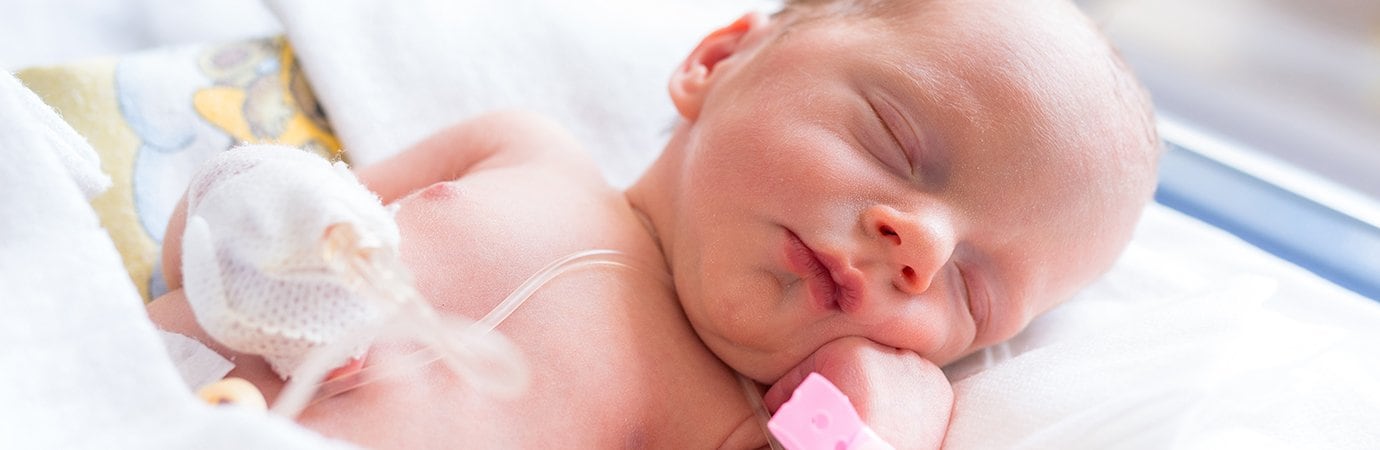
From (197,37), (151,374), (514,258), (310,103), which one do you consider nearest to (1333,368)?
(514,258)

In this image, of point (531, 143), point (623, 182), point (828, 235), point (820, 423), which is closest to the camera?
point (820, 423)

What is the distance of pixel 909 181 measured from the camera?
43.0 inches

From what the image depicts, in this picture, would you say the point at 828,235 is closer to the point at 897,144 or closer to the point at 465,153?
the point at 897,144

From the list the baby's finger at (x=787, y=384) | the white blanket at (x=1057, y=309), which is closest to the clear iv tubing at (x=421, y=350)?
the baby's finger at (x=787, y=384)

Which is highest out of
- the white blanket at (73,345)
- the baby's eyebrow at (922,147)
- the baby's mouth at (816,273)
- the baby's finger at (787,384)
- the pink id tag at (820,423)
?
the white blanket at (73,345)

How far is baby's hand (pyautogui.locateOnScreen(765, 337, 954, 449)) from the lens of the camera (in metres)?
1.06

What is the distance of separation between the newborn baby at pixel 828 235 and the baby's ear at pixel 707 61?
6 cm

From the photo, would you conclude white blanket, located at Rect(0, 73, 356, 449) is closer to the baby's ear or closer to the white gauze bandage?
the white gauze bandage

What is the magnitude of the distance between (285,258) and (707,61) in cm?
68

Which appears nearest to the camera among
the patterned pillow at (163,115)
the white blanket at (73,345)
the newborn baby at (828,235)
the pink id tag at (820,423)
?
the white blanket at (73,345)

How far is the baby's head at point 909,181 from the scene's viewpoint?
1.07 meters

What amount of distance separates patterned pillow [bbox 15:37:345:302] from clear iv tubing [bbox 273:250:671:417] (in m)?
0.44

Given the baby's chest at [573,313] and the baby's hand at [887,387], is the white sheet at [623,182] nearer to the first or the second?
the baby's hand at [887,387]

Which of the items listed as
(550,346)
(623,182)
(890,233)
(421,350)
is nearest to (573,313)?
(550,346)
